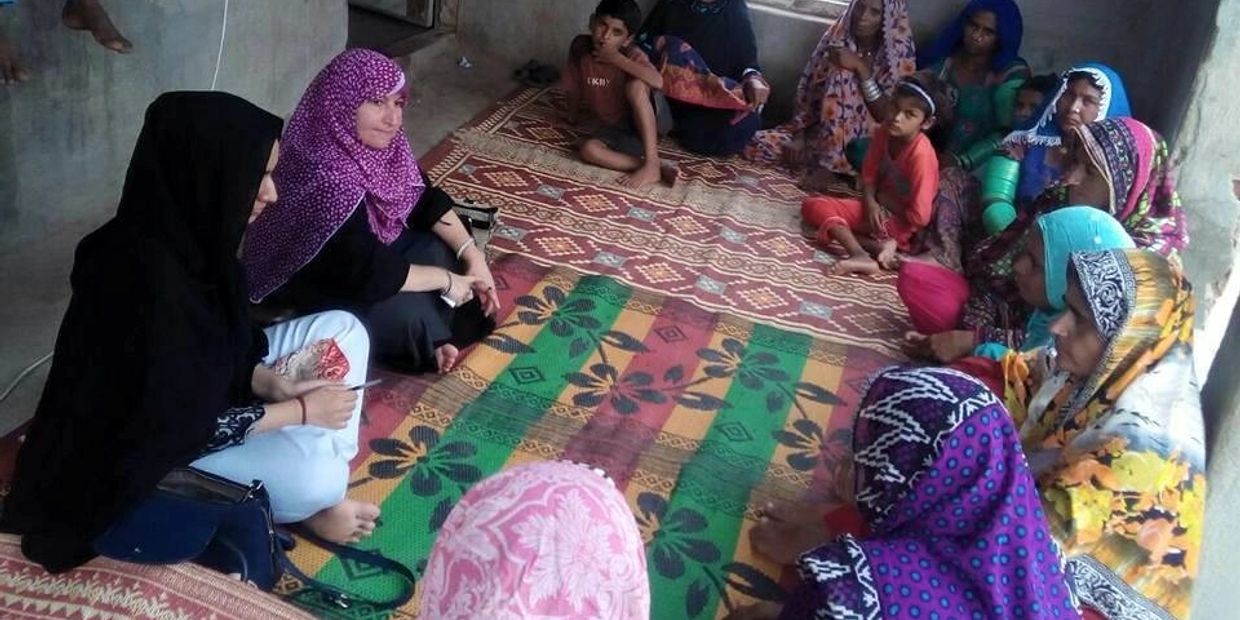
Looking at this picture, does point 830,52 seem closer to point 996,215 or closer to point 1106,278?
point 996,215

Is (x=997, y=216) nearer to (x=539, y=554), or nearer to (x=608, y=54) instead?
(x=608, y=54)

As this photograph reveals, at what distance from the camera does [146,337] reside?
61.1 inches

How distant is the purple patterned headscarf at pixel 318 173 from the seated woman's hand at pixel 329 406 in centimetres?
53

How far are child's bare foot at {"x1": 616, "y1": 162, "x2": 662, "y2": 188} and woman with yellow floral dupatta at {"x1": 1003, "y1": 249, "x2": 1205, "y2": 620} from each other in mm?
2236

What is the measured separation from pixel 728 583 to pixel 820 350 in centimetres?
113

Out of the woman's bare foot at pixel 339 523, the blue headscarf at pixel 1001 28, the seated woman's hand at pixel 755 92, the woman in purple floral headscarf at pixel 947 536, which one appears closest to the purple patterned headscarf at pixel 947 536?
the woman in purple floral headscarf at pixel 947 536

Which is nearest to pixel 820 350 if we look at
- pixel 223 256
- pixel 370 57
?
pixel 370 57

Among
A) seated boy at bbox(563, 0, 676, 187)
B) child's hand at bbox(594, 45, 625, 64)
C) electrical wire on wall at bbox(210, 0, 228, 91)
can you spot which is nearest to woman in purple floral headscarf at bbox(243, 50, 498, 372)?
electrical wire on wall at bbox(210, 0, 228, 91)

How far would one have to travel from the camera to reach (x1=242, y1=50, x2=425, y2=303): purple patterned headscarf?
7.81ft

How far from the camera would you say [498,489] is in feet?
4.01

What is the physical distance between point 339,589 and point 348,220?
0.91 meters

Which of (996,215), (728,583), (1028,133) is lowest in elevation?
(728,583)

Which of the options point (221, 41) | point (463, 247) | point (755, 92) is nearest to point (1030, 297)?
point (463, 247)

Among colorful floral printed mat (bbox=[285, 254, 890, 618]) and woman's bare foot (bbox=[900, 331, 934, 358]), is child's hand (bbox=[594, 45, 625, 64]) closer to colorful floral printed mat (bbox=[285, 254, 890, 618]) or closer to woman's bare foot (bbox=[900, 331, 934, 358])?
colorful floral printed mat (bbox=[285, 254, 890, 618])
